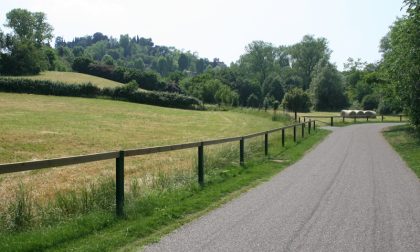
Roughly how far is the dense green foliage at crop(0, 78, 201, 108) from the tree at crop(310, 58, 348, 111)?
4756cm

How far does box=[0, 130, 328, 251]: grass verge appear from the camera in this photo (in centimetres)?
635

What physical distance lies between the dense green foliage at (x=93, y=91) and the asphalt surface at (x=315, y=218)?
57.8 meters

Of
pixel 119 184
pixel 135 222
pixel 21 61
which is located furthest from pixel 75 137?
pixel 21 61

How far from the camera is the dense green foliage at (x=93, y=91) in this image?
63534 millimetres

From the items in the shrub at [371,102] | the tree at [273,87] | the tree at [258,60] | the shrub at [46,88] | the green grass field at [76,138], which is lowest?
the green grass field at [76,138]

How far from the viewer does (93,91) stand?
71.3 m

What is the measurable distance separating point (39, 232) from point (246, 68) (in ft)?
517

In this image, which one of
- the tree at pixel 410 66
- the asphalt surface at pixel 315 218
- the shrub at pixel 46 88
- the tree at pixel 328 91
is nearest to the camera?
the asphalt surface at pixel 315 218

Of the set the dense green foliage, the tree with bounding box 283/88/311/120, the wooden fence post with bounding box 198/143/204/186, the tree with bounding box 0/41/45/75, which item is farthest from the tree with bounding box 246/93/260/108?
the wooden fence post with bounding box 198/143/204/186

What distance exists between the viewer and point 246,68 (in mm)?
161875

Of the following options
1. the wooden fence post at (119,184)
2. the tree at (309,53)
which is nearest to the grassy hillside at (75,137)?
the wooden fence post at (119,184)

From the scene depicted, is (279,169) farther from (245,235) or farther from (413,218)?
(245,235)

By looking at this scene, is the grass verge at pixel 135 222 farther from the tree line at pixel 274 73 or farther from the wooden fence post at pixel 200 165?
the tree line at pixel 274 73

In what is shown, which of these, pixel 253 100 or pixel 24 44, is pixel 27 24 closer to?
pixel 24 44
